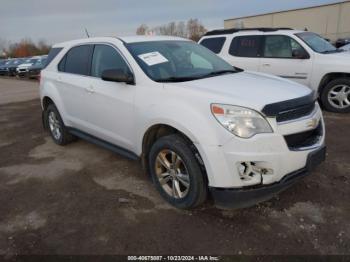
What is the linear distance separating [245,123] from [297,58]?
5.11 meters

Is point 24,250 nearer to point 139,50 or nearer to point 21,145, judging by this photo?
point 139,50

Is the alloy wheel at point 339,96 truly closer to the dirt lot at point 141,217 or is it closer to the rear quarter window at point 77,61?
the dirt lot at point 141,217

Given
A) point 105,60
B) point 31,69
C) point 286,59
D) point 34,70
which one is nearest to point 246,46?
point 286,59

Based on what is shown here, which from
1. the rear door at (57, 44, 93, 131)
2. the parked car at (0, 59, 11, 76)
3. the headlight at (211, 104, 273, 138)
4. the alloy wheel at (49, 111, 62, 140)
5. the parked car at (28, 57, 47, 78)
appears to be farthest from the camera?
the parked car at (0, 59, 11, 76)

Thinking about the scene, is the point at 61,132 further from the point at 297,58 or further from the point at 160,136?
the point at 297,58

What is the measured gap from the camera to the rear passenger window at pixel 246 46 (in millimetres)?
7883

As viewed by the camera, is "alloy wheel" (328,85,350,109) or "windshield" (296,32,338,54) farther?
"windshield" (296,32,338,54)

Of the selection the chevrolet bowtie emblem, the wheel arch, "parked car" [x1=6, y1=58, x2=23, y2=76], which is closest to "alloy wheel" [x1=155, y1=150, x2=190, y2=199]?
the wheel arch

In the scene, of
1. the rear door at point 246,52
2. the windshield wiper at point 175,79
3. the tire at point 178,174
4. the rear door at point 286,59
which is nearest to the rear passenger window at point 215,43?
the rear door at point 246,52

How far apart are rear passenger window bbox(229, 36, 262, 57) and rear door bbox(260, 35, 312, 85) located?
193mm

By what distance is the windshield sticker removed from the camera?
12.4 feet

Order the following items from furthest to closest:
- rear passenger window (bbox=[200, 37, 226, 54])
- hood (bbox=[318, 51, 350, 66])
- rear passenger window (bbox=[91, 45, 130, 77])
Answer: rear passenger window (bbox=[200, 37, 226, 54]) → hood (bbox=[318, 51, 350, 66]) → rear passenger window (bbox=[91, 45, 130, 77])

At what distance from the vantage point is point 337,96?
697 cm

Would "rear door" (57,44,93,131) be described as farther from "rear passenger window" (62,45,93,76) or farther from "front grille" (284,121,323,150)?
"front grille" (284,121,323,150)
